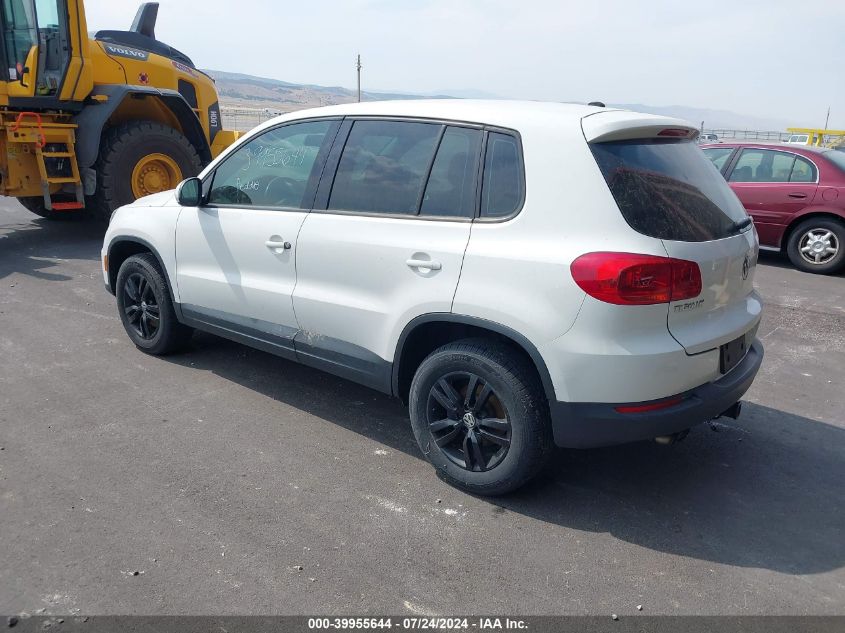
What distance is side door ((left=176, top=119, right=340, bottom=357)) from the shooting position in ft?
13.0

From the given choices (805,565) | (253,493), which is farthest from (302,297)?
(805,565)

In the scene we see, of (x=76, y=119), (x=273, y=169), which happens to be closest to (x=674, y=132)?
(x=273, y=169)

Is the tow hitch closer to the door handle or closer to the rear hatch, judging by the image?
the rear hatch

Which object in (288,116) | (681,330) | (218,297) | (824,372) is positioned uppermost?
(288,116)

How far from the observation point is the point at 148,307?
A: 5.00 meters

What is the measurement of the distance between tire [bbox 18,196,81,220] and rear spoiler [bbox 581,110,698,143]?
890cm

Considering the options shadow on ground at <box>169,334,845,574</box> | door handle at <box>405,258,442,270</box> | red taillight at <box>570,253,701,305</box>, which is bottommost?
shadow on ground at <box>169,334,845,574</box>

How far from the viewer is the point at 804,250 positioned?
835 centimetres

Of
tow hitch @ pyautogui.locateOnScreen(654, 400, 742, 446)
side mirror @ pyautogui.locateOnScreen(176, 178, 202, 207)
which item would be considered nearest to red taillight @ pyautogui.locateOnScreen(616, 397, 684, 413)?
tow hitch @ pyautogui.locateOnScreen(654, 400, 742, 446)

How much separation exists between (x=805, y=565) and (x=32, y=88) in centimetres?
901

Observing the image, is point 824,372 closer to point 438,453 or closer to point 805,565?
point 805,565

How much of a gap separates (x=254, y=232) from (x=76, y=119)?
595 centimetres

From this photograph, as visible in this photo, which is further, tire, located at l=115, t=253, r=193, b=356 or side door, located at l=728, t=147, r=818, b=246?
side door, located at l=728, t=147, r=818, b=246

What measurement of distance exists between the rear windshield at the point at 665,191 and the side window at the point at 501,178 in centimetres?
37
